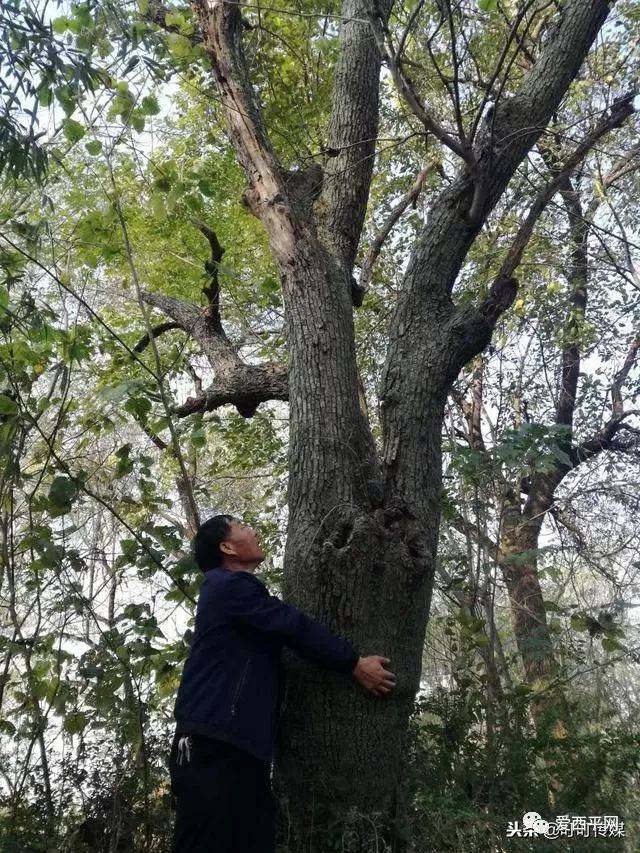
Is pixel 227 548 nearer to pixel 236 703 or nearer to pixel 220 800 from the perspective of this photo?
pixel 236 703

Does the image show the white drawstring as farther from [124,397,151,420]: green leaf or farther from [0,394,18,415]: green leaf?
[0,394,18,415]: green leaf

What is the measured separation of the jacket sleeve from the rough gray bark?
19cm

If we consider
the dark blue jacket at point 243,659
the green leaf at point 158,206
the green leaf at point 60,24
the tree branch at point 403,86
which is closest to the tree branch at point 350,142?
the tree branch at point 403,86

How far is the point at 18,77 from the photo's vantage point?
332 centimetres

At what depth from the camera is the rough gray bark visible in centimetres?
294

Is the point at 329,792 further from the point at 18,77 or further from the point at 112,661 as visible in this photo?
the point at 18,77

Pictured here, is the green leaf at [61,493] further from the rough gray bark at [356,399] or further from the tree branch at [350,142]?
the tree branch at [350,142]

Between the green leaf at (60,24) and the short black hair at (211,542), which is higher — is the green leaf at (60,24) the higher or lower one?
the higher one

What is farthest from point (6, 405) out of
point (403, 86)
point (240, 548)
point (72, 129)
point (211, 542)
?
point (403, 86)

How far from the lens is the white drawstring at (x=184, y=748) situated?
2.78 m

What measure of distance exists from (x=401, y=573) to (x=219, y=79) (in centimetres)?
329

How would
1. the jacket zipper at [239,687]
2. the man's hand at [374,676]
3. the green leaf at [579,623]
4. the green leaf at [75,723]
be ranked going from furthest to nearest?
1. the green leaf at [579,623]
2. the green leaf at [75,723]
3. the man's hand at [374,676]
4. the jacket zipper at [239,687]

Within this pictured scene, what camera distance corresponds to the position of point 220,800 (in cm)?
268

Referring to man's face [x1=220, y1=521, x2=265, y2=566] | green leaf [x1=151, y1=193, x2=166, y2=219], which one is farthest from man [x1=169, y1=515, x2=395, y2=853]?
green leaf [x1=151, y1=193, x2=166, y2=219]
